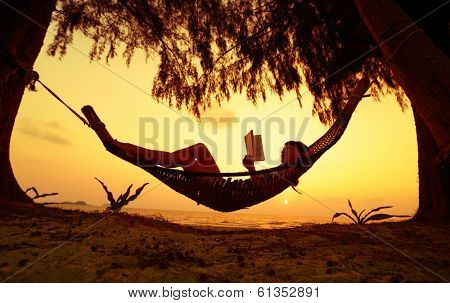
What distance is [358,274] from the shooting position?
1.38m

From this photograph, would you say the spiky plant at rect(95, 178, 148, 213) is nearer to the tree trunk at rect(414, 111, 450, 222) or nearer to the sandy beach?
the sandy beach

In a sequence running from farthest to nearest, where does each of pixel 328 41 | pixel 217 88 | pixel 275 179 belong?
pixel 217 88 < pixel 328 41 < pixel 275 179

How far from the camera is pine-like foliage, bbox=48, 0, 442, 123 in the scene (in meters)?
3.58

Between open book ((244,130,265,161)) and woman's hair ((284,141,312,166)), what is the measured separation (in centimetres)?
23

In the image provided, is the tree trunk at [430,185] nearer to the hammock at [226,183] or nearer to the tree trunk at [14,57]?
the hammock at [226,183]

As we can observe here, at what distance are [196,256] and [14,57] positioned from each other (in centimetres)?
231

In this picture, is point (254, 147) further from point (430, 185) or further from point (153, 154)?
point (430, 185)

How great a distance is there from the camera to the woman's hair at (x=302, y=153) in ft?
7.80

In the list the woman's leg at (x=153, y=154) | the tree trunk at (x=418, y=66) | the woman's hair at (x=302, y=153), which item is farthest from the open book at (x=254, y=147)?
the tree trunk at (x=418, y=66)

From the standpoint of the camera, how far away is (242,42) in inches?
146

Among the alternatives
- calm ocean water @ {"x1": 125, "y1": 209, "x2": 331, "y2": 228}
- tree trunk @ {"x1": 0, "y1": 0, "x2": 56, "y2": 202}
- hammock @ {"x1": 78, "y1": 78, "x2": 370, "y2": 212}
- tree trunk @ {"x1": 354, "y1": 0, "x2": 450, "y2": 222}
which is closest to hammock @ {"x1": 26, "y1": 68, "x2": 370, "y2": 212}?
hammock @ {"x1": 78, "y1": 78, "x2": 370, "y2": 212}
